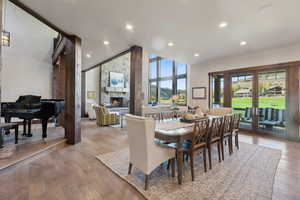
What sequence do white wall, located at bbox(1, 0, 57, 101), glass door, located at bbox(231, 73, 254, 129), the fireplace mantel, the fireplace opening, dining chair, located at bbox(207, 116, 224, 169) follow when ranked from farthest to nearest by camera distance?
the fireplace opening
the fireplace mantel
white wall, located at bbox(1, 0, 57, 101)
glass door, located at bbox(231, 73, 254, 129)
dining chair, located at bbox(207, 116, 224, 169)

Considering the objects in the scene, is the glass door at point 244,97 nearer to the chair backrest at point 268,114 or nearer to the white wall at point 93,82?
the chair backrest at point 268,114

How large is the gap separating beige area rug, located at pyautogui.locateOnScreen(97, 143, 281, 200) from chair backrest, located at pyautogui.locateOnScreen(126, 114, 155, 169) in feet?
1.30

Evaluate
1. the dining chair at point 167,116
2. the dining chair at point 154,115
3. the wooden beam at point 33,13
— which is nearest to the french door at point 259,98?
the dining chair at point 167,116

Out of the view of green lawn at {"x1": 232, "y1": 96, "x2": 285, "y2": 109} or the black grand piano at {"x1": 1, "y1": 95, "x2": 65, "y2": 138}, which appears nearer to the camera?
the black grand piano at {"x1": 1, "y1": 95, "x2": 65, "y2": 138}

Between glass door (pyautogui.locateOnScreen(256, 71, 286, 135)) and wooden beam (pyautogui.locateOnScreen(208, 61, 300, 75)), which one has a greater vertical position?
wooden beam (pyautogui.locateOnScreen(208, 61, 300, 75))

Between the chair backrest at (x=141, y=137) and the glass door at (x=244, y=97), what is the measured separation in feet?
17.1

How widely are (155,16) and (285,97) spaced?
503cm

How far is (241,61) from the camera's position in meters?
5.54

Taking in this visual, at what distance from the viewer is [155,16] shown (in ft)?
9.81

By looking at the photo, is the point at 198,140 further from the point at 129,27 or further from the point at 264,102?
the point at 264,102

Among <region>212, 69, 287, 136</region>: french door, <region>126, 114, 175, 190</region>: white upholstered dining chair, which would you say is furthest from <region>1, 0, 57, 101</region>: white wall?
<region>212, 69, 287, 136</region>: french door

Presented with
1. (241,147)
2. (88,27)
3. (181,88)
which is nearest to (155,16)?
(88,27)

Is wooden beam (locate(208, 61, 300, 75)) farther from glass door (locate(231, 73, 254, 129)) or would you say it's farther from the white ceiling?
the white ceiling

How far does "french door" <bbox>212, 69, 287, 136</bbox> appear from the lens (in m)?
4.80
